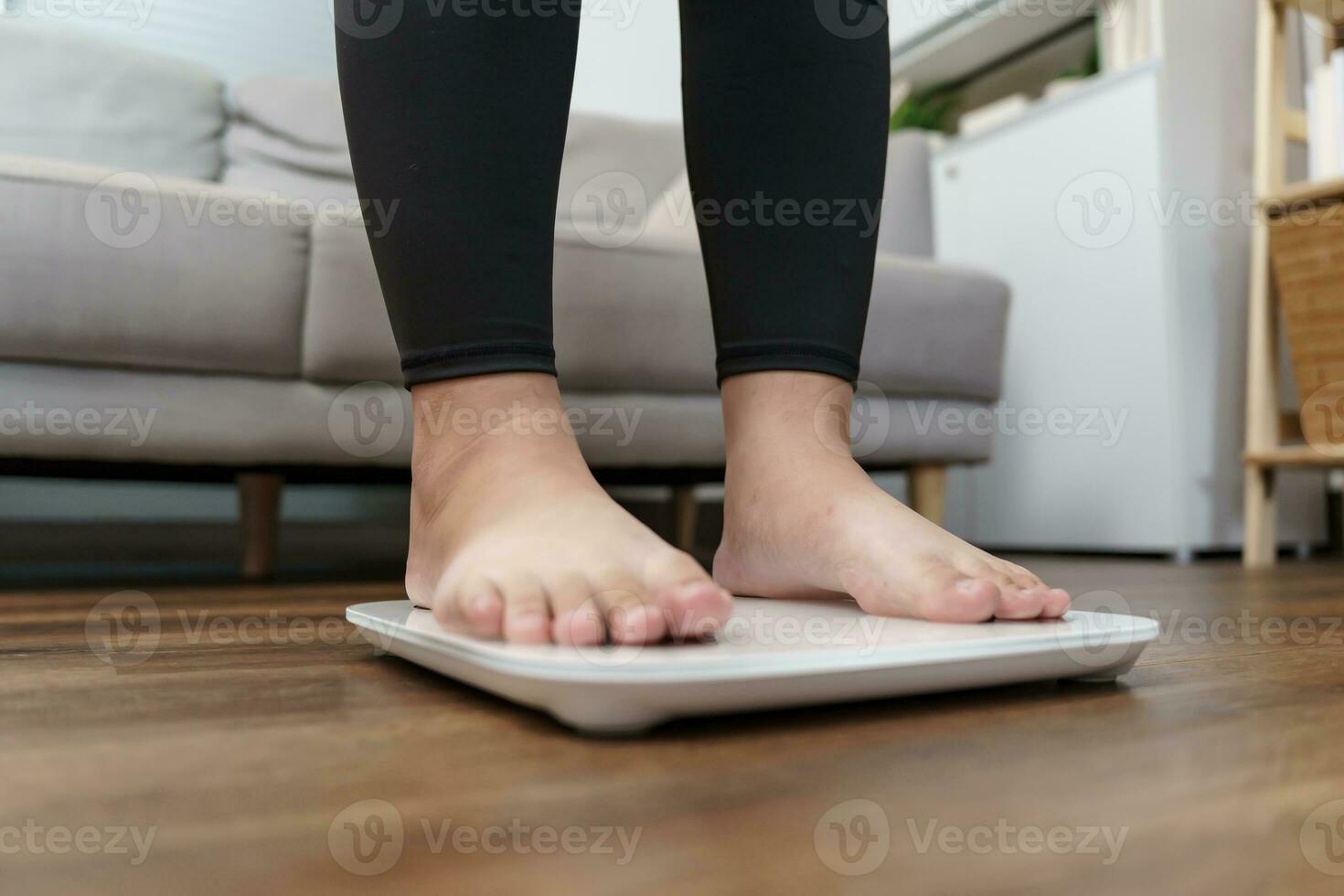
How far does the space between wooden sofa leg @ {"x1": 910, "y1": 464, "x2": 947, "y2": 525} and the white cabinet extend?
468mm

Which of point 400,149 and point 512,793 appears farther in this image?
point 400,149

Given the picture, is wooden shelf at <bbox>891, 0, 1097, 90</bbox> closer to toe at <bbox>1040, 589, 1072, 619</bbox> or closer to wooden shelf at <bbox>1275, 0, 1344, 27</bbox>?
wooden shelf at <bbox>1275, 0, 1344, 27</bbox>

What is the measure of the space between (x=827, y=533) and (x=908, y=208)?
150 cm

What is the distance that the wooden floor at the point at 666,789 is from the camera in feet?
0.78

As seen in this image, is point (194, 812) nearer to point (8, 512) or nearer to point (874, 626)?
point (874, 626)

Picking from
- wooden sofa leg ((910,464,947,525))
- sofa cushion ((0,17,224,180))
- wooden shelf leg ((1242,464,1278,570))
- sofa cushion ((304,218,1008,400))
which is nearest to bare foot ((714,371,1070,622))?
sofa cushion ((304,218,1008,400))

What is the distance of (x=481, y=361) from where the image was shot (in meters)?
0.55

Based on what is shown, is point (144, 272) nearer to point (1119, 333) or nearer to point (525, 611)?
point (525, 611)

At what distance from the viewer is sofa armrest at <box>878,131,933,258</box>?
1949 mm

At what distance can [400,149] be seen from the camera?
54 centimetres

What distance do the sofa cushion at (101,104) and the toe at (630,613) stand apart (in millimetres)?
1746

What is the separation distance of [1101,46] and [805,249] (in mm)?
1808

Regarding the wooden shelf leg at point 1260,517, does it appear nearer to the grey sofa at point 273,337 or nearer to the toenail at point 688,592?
the grey sofa at point 273,337

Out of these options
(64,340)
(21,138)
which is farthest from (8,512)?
(64,340)
